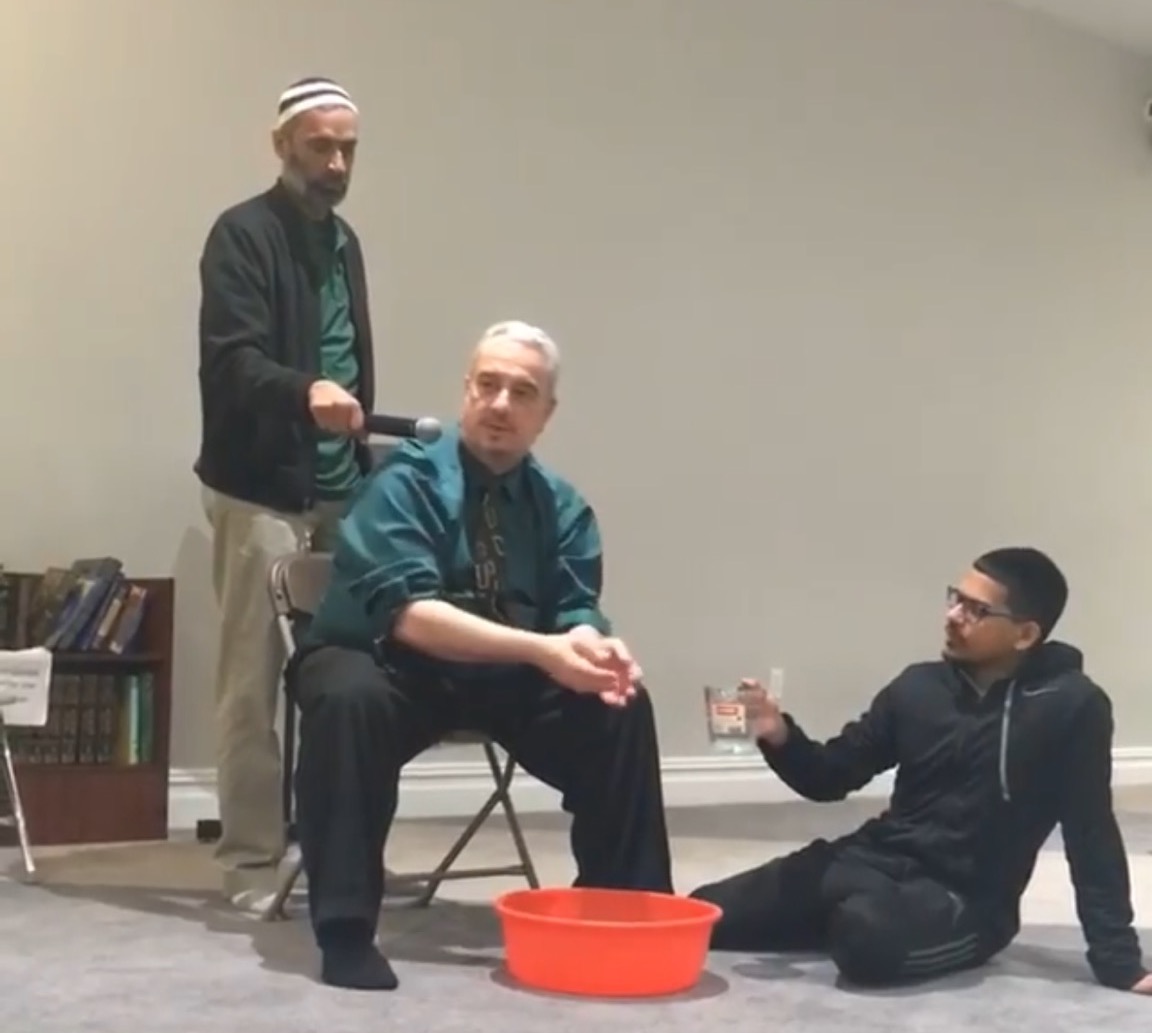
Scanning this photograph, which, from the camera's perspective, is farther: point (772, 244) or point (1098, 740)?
point (772, 244)

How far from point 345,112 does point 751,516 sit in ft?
6.89

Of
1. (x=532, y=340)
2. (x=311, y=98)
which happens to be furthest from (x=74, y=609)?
(x=532, y=340)

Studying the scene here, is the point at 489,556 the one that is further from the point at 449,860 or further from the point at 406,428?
the point at 449,860

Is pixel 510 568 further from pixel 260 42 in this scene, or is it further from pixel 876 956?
pixel 260 42

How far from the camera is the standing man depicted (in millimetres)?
3004

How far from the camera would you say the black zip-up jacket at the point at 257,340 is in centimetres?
299

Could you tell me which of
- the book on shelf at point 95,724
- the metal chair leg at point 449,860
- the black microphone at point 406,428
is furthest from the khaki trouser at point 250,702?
the book on shelf at point 95,724

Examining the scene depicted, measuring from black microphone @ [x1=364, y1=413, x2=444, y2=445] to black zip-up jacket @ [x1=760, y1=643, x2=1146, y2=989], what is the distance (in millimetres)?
701

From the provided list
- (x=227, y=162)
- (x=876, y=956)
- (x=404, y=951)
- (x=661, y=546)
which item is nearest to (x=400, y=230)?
(x=227, y=162)

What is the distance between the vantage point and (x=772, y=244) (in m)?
4.91

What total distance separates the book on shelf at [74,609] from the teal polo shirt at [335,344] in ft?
2.65

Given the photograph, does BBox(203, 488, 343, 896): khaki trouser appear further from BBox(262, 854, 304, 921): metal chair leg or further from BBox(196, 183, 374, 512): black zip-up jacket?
BBox(262, 854, 304, 921): metal chair leg

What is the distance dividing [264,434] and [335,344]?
27 centimetres

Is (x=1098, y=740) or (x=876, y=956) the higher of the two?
(x=1098, y=740)
